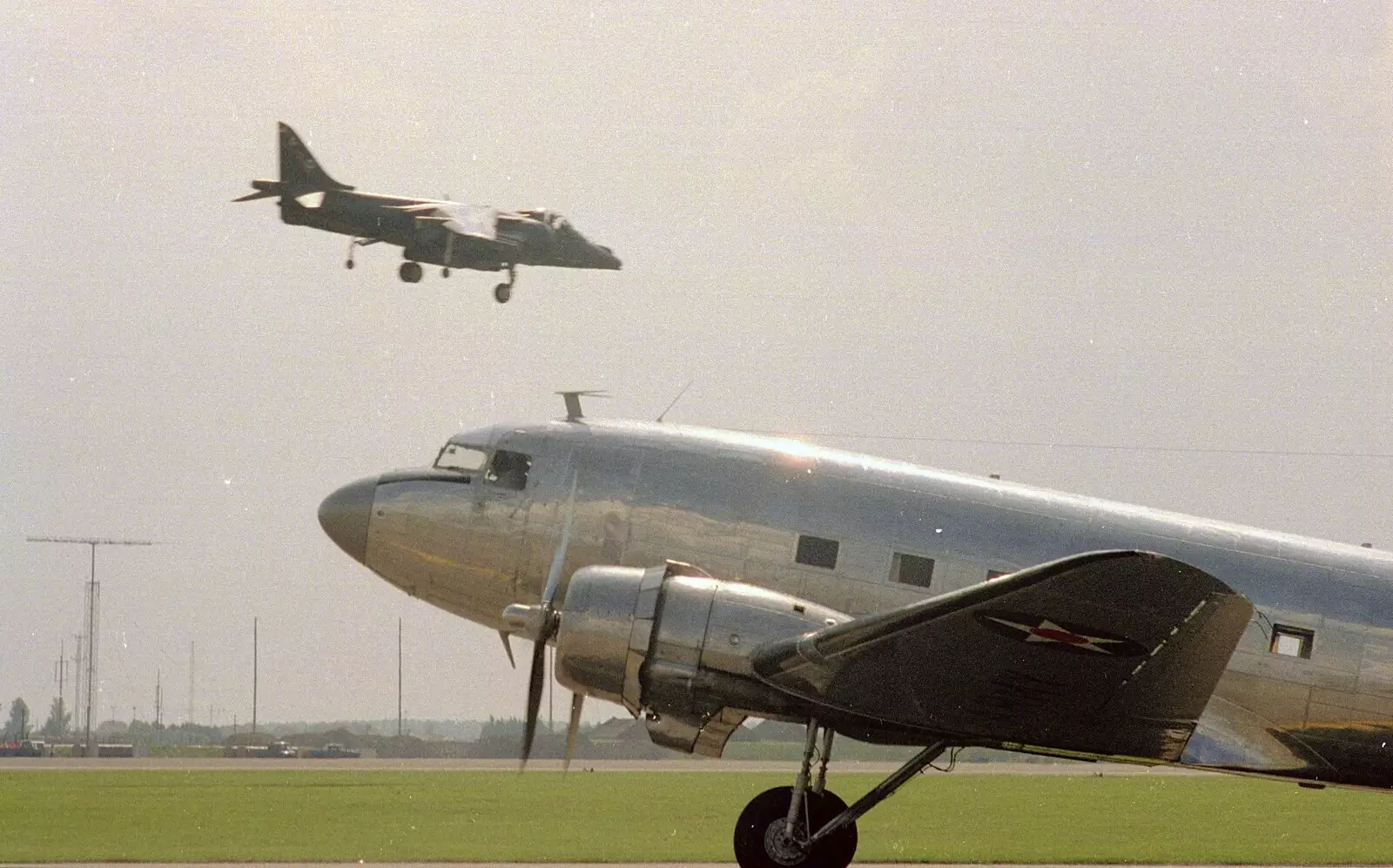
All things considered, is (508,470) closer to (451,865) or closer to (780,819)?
(780,819)

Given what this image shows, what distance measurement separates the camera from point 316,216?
30562 mm

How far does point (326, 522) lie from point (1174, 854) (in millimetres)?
12148

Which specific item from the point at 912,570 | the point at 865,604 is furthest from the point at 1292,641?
the point at 865,604

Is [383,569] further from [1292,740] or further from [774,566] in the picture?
[1292,740]

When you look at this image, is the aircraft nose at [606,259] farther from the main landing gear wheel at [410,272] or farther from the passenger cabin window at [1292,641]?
the passenger cabin window at [1292,641]

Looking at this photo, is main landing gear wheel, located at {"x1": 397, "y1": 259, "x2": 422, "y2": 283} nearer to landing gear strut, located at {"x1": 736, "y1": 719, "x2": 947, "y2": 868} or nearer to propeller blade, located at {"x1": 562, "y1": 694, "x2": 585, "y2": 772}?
propeller blade, located at {"x1": 562, "y1": 694, "x2": 585, "y2": 772}

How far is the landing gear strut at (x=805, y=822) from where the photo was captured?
1278cm

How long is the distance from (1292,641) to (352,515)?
834cm

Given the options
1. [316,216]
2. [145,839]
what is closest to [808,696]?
[145,839]

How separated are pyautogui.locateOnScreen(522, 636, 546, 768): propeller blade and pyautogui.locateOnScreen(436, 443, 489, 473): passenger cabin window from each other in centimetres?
Result: 213

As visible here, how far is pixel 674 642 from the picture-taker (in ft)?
40.7

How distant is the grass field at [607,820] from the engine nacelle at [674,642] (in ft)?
23.0

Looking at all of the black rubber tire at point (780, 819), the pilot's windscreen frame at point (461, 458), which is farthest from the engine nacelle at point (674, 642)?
the pilot's windscreen frame at point (461, 458)

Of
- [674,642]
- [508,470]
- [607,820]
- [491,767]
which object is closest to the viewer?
[674,642]
